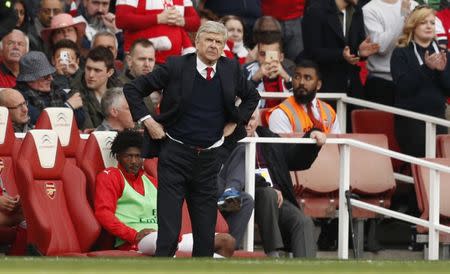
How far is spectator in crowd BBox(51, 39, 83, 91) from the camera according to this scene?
17281mm

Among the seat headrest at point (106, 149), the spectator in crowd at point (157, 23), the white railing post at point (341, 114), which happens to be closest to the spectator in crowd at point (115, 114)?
the seat headrest at point (106, 149)

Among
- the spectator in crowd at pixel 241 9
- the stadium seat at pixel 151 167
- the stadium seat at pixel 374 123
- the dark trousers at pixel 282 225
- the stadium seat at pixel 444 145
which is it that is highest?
the spectator in crowd at pixel 241 9

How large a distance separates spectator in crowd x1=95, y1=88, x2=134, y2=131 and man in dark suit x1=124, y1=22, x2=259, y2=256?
219 cm

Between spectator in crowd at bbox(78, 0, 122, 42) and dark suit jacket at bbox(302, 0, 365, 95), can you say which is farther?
spectator in crowd at bbox(78, 0, 122, 42)

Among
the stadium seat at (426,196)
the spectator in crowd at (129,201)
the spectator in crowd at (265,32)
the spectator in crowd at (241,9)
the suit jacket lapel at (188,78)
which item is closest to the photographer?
the suit jacket lapel at (188,78)

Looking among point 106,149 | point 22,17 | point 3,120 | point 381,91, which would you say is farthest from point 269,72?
point 3,120

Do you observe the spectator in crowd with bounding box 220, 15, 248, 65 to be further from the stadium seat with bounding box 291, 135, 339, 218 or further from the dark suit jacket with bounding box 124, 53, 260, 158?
the dark suit jacket with bounding box 124, 53, 260, 158

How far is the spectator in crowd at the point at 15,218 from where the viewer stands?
48.7 feet

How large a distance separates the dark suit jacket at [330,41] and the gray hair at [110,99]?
124 inches

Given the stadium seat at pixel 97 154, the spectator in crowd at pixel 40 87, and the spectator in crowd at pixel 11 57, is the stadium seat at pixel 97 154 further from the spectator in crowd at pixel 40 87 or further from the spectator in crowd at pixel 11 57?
the spectator in crowd at pixel 11 57

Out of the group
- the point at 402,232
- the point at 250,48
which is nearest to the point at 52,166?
the point at 402,232

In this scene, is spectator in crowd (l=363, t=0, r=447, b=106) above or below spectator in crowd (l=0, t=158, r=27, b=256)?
above

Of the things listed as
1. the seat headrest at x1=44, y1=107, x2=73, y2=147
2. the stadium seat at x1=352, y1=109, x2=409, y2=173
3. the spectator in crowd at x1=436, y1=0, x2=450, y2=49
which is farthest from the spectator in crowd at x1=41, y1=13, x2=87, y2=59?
the spectator in crowd at x1=436, y1=0, x2=450, y2=49

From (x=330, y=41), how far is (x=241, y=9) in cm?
142
